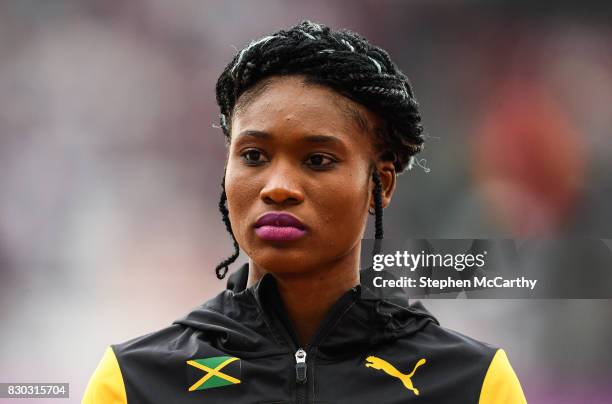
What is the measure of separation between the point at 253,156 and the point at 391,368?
489 mm

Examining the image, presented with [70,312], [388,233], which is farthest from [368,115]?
[70,312]

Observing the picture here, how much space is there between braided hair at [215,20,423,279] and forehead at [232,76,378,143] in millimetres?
→ 15

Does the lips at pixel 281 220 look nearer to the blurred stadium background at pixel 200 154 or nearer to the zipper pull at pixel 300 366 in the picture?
the zipper pull at pixel 300 366

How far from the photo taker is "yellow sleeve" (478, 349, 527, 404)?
1.64 metres

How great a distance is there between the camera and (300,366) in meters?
1.60

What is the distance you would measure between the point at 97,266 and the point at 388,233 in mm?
1439

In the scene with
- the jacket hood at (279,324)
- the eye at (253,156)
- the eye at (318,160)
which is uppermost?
the eye at (253,156)

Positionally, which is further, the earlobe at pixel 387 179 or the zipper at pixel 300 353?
the earlobe at pixel 387 179

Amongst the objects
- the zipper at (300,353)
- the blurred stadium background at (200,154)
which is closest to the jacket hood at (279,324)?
the zipper at (300,353)

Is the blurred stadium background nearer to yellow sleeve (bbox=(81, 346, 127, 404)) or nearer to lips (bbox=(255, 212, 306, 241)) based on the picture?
yellow sleeve (bbox=(81, 346, 127, 404))

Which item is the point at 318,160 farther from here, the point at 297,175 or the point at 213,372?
the point at 213,372

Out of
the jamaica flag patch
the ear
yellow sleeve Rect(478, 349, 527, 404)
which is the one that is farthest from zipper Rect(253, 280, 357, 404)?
yellow sleeve Rect(478, 349, 527, 404)

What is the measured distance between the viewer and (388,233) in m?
4.12

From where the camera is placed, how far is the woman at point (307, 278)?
5.19ft
